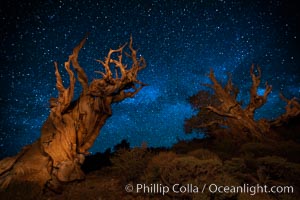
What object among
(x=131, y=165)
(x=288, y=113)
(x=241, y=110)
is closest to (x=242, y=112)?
(x=241, y=110)

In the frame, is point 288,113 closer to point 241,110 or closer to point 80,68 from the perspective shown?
point 241,110

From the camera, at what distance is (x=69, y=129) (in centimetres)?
1056

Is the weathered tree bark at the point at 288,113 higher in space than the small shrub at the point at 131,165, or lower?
higher

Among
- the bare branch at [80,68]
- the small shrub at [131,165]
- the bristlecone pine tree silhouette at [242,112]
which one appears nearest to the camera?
the small shrub at [131,165]

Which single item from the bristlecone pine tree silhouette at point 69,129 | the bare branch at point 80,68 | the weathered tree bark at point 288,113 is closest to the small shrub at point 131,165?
the bristlecone pine tree silhouette at point 69,129

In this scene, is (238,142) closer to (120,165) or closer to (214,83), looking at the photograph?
(214,83)

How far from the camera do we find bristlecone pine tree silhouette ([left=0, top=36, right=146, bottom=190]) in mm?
9633

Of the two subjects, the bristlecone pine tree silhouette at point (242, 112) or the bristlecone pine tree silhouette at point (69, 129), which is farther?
the bristlecone pine tree silhouette at point (242, 112)

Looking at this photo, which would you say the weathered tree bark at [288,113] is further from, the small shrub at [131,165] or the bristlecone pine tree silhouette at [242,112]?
the small shrub at [131,165]

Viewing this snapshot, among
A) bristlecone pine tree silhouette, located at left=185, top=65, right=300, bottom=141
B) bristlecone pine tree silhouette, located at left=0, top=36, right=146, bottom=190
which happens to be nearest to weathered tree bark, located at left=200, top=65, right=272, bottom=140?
bristlecone pine tree silhouette, located at left=185, top=65, right=300, bottom=141

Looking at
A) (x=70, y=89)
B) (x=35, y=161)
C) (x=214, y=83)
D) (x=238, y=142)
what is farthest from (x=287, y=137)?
(x=35, y=161)

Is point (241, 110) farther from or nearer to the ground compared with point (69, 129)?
farther from the ground

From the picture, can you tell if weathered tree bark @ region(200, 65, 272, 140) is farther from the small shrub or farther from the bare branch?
the bare branch

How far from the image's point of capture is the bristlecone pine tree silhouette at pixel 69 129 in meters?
9.63
